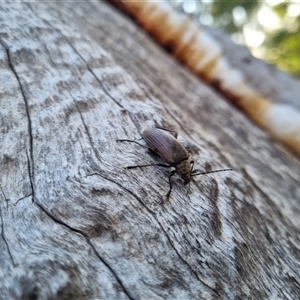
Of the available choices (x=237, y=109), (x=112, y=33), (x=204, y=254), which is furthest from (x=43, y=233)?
(x=237, y=109)

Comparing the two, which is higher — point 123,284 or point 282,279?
point 282,279

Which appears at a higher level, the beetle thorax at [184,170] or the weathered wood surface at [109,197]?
the beetle thorax at [184,170]

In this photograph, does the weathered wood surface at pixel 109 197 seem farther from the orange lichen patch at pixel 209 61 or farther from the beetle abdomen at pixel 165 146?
the orange lichen patch at pixel 209 61

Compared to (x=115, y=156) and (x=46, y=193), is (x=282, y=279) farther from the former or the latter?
(x=46, y=193)

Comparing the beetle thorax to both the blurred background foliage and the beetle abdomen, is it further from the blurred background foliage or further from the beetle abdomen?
the blurred background foliage

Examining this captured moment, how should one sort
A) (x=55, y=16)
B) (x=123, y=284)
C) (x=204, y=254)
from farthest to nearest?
(x=55, y=16), (x=204, y=254), (x=123, y=284)

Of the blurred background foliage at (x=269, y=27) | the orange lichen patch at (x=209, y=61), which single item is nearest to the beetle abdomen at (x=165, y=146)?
the orange lichen patch at (x=209, y=61)
